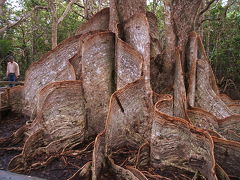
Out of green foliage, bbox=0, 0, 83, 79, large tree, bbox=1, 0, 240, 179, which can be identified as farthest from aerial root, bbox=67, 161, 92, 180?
green foliage, bbox=0, 0, 83, 79

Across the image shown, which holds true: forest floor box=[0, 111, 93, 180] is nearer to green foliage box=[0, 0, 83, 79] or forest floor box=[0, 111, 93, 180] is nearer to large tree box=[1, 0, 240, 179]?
large tree box=[1, 0, 240, 179]

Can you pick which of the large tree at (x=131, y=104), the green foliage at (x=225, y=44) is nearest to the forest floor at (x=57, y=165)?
the large tree at (x=131, y=104)

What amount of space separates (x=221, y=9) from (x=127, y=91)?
652 centimetres

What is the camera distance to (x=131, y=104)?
→ 115 inches

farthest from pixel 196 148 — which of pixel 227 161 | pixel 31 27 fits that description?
pixel 31 27

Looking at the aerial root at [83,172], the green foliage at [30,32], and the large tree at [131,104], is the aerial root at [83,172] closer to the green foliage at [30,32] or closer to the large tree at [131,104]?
the large tree at [131,104]

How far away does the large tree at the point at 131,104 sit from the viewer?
2.58 m

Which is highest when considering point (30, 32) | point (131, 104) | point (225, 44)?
point (30, 32)

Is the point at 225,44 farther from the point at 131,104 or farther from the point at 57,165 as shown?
the point at 57,165

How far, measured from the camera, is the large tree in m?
2.58

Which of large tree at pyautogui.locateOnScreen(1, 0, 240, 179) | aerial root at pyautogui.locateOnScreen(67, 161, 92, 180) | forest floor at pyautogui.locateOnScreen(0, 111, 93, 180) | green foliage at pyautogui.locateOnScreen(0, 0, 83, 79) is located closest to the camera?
aerial root at pyautogui.locateOnScreen(67, 161, 92, 180)

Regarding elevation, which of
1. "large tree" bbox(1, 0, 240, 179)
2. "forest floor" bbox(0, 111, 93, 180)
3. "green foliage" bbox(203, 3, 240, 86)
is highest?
"green foliage" bbox(203, 3, 240, 86)

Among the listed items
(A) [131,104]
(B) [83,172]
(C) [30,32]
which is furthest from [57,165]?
(C) [30,32]

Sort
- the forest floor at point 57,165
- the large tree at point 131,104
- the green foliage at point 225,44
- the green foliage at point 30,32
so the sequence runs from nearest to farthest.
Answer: the forest floor at point 57,165
the large tree at point 131,104
the green foliage at point 225,44
the green foliage at point 30,32
